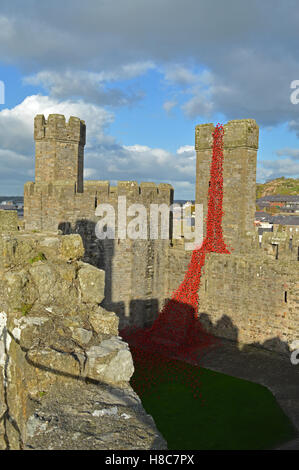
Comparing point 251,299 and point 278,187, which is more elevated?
point 278,187

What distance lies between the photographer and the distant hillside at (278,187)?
131688 mm

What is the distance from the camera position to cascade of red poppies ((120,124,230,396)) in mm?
20266

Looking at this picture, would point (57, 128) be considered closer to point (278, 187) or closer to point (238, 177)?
point (238, 177)

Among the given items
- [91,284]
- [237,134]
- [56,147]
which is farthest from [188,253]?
[91,284]

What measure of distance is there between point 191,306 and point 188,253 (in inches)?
106

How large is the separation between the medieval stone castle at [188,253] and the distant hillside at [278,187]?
113167 mm

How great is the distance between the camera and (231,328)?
19.9m

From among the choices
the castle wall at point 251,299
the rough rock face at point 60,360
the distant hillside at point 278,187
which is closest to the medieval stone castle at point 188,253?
the castle wall at point 251,299

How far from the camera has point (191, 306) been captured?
21047mm

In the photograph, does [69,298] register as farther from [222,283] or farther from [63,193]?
[222,283]

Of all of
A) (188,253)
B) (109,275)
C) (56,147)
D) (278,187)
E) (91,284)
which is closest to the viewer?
(91,284)

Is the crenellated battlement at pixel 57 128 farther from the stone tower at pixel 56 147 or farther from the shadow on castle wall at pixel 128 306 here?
the shadow on castle wall at pixel 128 306
